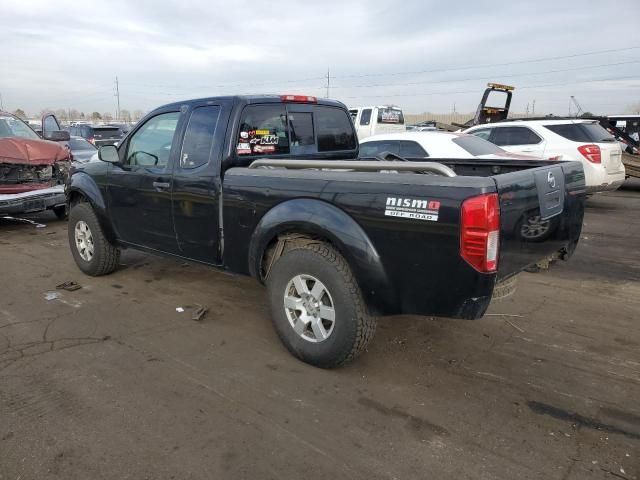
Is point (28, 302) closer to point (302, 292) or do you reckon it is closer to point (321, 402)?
point (302, 292)

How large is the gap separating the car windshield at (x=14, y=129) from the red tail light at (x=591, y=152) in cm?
1007

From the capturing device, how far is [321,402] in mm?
3104

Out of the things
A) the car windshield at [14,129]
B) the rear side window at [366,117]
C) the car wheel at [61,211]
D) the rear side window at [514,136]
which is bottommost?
the car wheel at [61,211]

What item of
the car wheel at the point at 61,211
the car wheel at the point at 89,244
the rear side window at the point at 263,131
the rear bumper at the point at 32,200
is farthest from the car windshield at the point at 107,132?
the rear side window at the point at 263,131

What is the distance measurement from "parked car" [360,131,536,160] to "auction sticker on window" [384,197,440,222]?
489 cm

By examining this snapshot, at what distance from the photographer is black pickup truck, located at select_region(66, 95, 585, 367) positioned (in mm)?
2781

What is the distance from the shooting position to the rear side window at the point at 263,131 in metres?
4.11

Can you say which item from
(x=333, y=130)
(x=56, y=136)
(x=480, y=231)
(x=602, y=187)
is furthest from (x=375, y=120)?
(x=480, y=231)

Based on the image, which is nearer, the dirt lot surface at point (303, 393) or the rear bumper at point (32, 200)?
the dirt lot surface at point (303, 393)

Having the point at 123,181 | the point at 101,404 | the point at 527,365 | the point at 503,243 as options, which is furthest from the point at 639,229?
the point at 101,404

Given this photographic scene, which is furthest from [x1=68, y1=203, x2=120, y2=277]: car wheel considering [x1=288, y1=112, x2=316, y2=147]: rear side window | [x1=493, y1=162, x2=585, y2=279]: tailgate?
[x1=493, y1=162, x2=585, y2=279]: tailgate

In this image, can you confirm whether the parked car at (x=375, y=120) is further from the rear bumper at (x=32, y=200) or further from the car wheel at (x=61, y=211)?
the rear bumper at (x=32, y=200)

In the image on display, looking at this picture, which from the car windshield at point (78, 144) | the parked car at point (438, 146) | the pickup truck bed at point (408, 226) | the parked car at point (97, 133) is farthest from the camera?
the parked car at point (97, 133)

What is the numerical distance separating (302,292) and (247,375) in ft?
2.25
